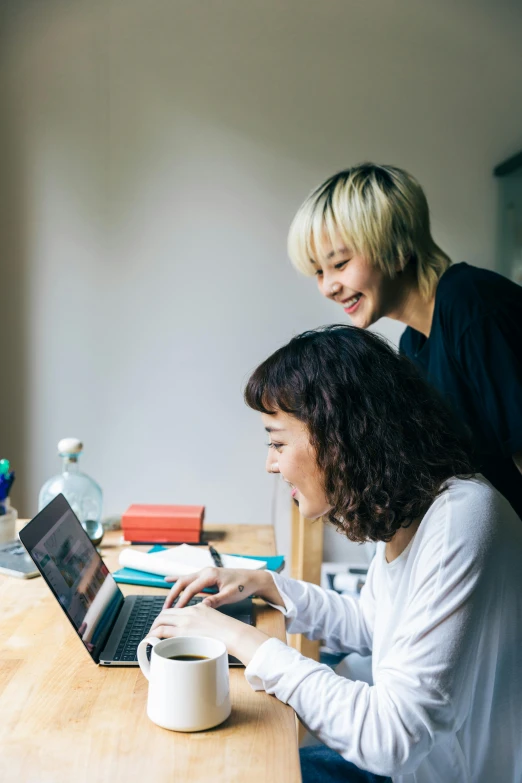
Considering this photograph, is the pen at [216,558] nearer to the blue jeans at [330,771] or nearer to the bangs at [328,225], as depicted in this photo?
the blue jeans at [330,771]

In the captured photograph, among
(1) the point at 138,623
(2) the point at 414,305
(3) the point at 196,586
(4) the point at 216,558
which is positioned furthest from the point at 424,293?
(1) the point at 138,623

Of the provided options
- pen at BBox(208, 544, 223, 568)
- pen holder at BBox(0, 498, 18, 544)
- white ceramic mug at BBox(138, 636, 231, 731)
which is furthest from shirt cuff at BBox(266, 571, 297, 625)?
pen holder at BBox(0, 498, 18, 544)

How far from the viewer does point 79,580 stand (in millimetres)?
1014

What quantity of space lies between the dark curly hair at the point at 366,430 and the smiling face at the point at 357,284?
0.65 metres

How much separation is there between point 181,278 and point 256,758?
2002 millimetres

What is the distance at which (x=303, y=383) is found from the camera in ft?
3.31

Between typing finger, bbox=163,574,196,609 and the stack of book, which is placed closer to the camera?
typing finger, bbox=163,574,196,609

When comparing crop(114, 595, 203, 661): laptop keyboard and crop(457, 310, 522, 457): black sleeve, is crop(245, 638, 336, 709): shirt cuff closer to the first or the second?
crop(114, 595, 203, 661): laptop keyboard

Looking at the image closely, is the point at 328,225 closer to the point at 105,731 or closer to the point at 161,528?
the point at 161,528

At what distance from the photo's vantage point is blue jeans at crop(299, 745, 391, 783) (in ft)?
3.48

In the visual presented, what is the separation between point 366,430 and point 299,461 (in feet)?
0.35

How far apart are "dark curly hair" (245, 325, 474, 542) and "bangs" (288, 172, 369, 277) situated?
0.66m

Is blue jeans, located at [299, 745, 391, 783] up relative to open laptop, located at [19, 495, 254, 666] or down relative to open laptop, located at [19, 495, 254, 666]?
down

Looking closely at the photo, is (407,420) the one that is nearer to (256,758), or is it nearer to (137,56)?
(256,758)
